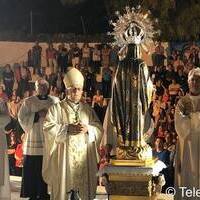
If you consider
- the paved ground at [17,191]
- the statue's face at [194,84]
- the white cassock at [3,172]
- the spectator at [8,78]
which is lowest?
the paved ground at [17,191]

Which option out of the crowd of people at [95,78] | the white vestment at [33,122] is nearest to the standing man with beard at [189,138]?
the white vestment at [33,122]

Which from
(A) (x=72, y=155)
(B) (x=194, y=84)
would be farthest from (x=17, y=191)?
(B) (x=194, y=84)

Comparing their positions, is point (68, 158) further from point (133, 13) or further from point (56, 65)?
point (56, 65)

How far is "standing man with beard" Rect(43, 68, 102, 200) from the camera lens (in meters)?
8.88

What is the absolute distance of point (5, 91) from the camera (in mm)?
13977

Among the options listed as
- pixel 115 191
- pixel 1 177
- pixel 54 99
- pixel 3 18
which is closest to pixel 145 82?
pixel 115 191

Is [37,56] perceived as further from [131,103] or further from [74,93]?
[131,103]

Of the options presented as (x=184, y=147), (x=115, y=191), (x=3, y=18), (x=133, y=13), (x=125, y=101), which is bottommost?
(x=115, y=191)

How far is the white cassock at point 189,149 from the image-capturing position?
29.0 ft

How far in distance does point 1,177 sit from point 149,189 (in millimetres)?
3140

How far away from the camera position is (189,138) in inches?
354

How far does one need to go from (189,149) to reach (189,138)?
0.55ft

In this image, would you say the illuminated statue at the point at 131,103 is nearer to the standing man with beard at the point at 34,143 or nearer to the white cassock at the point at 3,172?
the standing man with beard at the point at 34,143

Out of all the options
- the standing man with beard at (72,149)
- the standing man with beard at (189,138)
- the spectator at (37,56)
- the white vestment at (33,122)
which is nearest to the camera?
the standing man with beard at (189,138)
